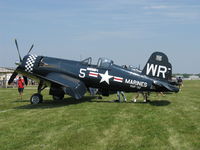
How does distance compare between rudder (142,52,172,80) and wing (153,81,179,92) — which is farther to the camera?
rudder (142,52,172,80)

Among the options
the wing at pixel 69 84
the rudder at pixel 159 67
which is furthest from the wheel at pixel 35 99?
the rudder at pixel 159 67

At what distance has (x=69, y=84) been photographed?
36.2 ft

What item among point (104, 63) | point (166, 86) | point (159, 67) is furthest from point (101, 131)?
point (104, 63)

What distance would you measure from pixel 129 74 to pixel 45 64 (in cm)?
456

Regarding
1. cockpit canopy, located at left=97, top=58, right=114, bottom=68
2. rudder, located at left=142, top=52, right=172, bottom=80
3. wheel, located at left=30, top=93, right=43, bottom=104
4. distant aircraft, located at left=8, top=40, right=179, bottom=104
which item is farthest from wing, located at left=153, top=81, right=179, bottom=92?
wheel, located at left=30, top=93, right=43, bottom=104

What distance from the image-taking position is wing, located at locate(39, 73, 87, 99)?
10695 millimetres

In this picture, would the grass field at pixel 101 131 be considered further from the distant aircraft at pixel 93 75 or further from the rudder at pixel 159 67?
the rudder at pixel 159 67

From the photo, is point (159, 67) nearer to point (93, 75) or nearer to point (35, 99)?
point (93, 75)

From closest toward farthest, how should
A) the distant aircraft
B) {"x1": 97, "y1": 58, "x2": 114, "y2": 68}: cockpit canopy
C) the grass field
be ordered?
1. the grass field
2. the distant aircraft
3. {"x1": 97, "y1": 58, "x2": 114, "y2": 68}: cockpit canopy

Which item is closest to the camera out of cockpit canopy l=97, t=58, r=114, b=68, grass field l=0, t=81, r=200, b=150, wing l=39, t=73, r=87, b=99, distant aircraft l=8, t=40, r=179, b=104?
grass field l=0, t=81, r=200, b=150

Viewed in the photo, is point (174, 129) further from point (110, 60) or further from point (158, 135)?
point (110, 60)

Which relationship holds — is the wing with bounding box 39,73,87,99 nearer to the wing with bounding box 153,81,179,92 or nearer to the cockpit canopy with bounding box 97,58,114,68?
the cockpit canopy with bounding box 97,58,114,68

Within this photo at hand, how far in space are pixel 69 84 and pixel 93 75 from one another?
159cm

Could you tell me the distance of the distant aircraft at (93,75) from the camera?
11.2 metres
